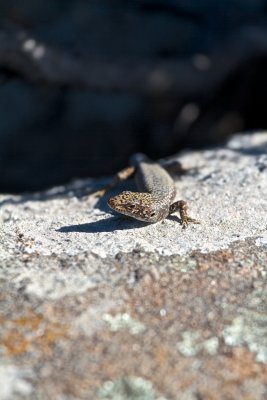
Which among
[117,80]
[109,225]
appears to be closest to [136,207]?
[109,225]

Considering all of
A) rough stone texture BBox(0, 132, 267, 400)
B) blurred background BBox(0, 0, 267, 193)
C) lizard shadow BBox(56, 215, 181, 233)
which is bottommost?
blurred background BBox(0, 0, 267, 193)

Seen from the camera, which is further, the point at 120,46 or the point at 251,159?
the point at 120,46

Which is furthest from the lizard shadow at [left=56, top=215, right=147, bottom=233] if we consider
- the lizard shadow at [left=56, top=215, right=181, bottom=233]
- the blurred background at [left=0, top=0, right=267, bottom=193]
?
the blurred background at [left=0, top=0, right=267, bottom=193]

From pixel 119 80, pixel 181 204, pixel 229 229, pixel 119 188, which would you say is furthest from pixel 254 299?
pixel 119 80

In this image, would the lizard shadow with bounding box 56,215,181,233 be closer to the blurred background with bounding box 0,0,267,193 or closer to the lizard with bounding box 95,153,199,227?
the lizard with bounding box 95,153,199,227

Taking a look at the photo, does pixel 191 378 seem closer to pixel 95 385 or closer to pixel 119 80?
pixel 95 385
